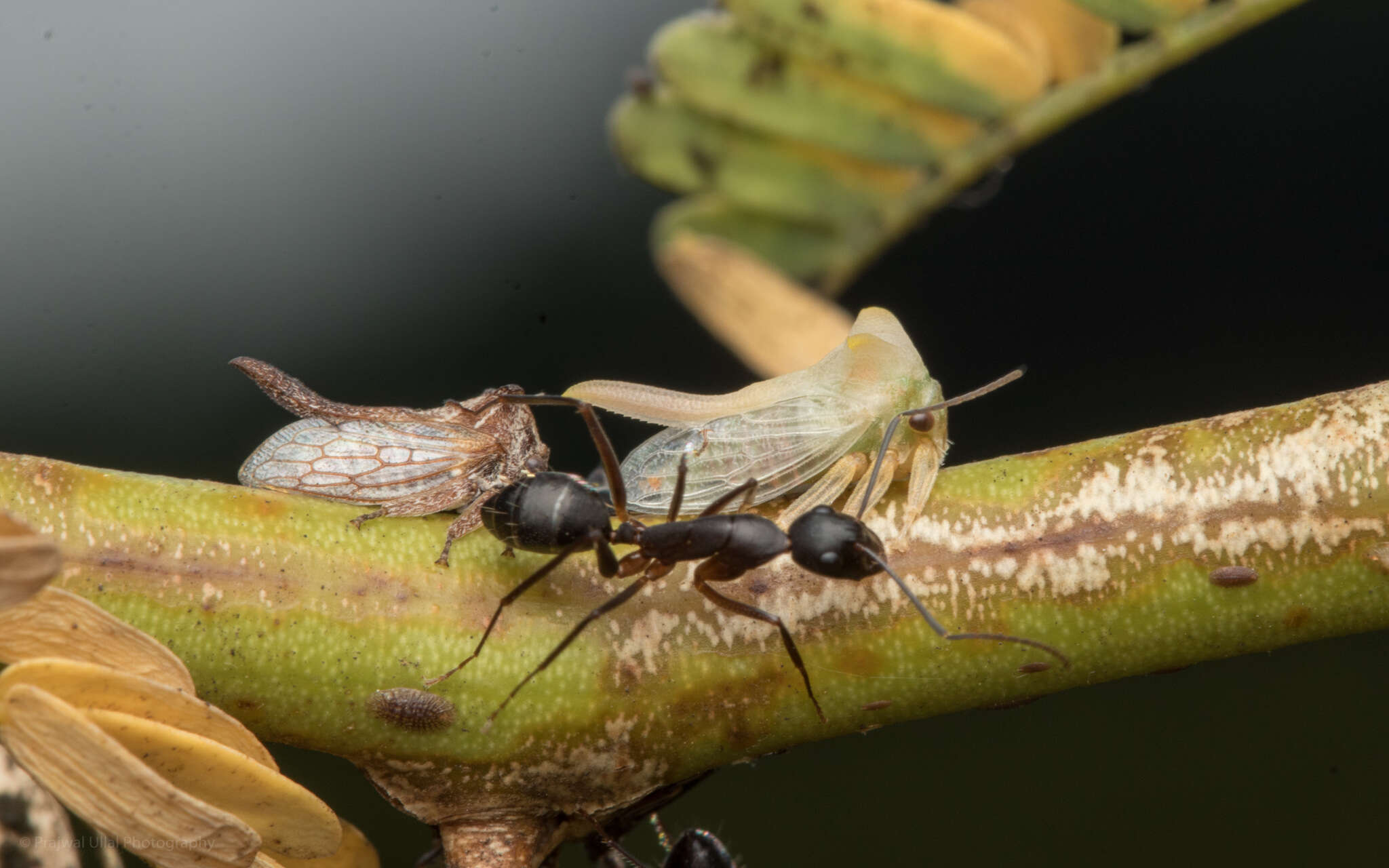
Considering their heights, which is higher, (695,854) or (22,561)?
(22,561)

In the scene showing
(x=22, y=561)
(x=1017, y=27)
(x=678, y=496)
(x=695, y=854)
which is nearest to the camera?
(x=22, y=561)

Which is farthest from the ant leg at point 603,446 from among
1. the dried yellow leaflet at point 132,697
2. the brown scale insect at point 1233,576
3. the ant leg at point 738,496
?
the brown scale insect at point 1233,576

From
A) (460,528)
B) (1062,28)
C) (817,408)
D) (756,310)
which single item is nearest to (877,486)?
(817,408)

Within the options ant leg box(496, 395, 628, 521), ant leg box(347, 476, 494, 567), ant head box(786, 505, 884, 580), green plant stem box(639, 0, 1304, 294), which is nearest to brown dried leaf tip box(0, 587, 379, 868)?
ant leg box(347, 476, 494, 567)

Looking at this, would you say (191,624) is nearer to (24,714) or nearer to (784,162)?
(24,714)

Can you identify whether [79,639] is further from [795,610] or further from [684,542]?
[795,610]
